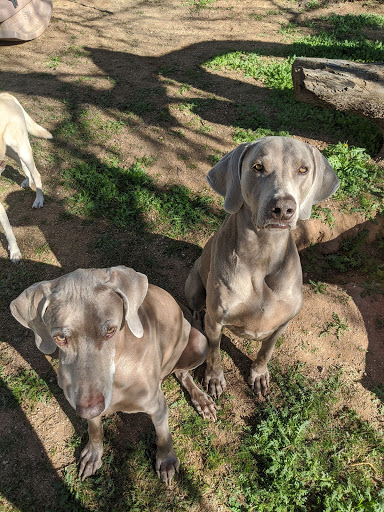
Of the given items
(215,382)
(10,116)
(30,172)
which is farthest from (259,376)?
(10,116)

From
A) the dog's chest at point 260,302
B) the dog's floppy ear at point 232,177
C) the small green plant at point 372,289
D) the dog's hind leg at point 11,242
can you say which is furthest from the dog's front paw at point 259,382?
the dog's hind leg at point 11,242

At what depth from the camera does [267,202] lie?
2.24 m

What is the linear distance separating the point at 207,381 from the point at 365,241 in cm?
290

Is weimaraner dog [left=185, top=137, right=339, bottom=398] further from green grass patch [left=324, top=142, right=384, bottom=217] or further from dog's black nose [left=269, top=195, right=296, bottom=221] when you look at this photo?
green grass patch [left=324, top=142, right=384, bottom=217]

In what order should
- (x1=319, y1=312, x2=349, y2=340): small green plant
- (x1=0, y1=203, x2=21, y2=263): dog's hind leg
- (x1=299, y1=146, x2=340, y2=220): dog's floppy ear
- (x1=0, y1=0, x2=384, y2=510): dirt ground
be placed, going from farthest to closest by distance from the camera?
(x1=0, y1=203, x2=21, y2=263): dog's hind leg
(x1=319, y1=312, x2=349, y2=340): small green plant
(x1=0, y1=0, x2=384, y2=510): dirt ground
(x1=299, y1=146, x2=340, y2=220): dog's floppy ear

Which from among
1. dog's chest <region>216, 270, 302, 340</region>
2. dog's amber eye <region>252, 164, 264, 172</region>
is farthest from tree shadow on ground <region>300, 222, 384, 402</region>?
dog's amber eye <region>252, 164, 264, 172</region>

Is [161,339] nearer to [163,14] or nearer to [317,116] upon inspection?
[317,116]

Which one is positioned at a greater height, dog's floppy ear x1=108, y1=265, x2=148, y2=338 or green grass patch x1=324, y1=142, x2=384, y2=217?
dog's floppy ear x1=108, y1=265, x2=148, y2=338

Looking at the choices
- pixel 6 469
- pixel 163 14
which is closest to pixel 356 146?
pixel 6 469

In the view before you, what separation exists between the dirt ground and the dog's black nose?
199 cm

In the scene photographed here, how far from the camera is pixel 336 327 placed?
12.8 feet

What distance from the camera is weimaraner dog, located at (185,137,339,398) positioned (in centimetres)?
230

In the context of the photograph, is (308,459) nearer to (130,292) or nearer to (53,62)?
(130,292)

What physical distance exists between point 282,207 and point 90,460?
8.18 ft
